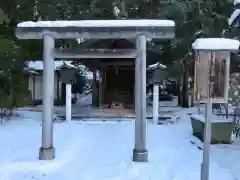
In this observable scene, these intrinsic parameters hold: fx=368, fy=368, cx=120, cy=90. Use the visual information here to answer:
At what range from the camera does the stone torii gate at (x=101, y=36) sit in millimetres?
8422

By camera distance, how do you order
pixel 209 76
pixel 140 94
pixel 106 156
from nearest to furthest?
1. pixel 209 76
2. pixel 140 94
3. pixel 106 156

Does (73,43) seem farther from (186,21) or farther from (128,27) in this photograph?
(128,27)

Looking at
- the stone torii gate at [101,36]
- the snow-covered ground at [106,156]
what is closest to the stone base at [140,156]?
the stone torii gate at [101,36]

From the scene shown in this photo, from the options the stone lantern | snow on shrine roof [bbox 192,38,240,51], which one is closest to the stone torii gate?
snow on shrine roof [bbox 192,38,240,51]

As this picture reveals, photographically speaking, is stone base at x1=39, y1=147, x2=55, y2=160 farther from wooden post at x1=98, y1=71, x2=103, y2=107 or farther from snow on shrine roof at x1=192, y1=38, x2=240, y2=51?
wooden post at x1=98, y1=71, x2=103, y2=107

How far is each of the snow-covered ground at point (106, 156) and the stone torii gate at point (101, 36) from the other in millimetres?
563

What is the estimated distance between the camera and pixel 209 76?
18.1 feet

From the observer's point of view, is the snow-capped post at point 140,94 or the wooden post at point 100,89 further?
the wooden post at point 100,89

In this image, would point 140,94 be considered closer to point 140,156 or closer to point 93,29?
point 140,156

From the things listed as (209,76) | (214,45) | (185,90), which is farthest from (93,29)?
(185,90)

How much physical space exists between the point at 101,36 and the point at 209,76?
376 cm

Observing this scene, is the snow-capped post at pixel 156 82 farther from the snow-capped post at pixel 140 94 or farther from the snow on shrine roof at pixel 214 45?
the snow on shrine roof at pixel 214 45

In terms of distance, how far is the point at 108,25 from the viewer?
336 inches

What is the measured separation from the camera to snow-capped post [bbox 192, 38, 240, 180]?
18.0 ft
